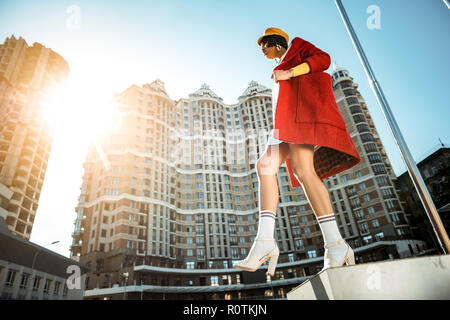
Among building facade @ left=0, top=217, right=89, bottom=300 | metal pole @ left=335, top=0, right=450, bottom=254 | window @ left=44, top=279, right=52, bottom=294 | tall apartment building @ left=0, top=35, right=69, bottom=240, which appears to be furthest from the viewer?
tall apartment building @ left=0, top=35, right=69, bottom=240

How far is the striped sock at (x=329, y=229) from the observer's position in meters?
2.89

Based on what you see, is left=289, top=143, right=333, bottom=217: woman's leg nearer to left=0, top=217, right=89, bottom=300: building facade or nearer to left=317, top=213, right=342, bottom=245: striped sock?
left=317, top=213, right=342, bottom=245: striped sock

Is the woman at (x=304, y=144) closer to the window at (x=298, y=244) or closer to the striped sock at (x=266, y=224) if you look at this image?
the striped sock at (x=266, y=224)

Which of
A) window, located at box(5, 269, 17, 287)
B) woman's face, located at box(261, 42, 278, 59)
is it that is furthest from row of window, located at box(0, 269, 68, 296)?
woman's face, located at box(261, 42, 278, 59)

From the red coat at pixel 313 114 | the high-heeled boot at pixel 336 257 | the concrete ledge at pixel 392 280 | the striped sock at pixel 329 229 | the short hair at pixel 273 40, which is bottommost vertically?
the concrete ledge at pixel 392 280

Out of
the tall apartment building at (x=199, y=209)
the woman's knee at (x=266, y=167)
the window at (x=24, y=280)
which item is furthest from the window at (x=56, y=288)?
the woman's knee at (x=266, y=167)

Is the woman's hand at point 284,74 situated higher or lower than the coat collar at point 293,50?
lower

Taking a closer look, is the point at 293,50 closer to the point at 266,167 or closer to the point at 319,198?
the point at 266,167

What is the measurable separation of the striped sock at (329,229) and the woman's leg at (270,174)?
1.82 feet

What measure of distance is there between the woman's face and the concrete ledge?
2.90 m

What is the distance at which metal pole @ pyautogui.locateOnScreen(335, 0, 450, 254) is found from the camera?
2338 mm

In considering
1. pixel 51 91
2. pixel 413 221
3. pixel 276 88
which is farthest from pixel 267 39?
pixel 51 91
